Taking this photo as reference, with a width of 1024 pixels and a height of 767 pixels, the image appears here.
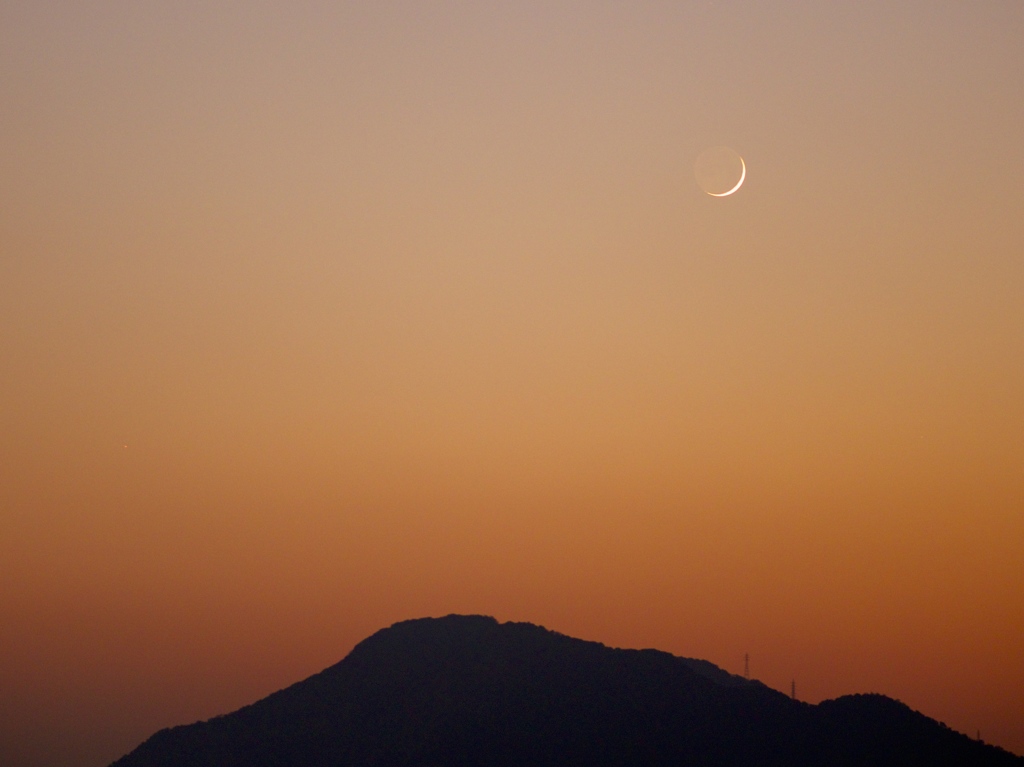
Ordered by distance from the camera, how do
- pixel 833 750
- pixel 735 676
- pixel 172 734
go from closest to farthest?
pixel 833 750
pixel 172 734
pixel 735 676

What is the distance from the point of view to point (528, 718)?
115 m

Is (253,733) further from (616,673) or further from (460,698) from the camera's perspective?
(616,673)

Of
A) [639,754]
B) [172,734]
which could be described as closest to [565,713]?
[639,754]

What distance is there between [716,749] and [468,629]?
32082mm

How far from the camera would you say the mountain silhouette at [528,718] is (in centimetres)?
10962

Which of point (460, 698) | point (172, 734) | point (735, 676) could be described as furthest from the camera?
point (735, 676)

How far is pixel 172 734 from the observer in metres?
131

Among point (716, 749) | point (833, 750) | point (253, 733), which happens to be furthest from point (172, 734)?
point (833, 750)

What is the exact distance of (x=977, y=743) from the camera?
111 m

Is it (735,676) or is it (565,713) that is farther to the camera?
(735,676)

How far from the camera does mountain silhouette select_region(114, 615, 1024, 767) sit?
360 ft

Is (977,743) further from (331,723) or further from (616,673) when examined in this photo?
(331,723)

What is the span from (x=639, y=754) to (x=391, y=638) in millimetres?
34215

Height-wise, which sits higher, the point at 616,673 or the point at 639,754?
the point at 616,673
